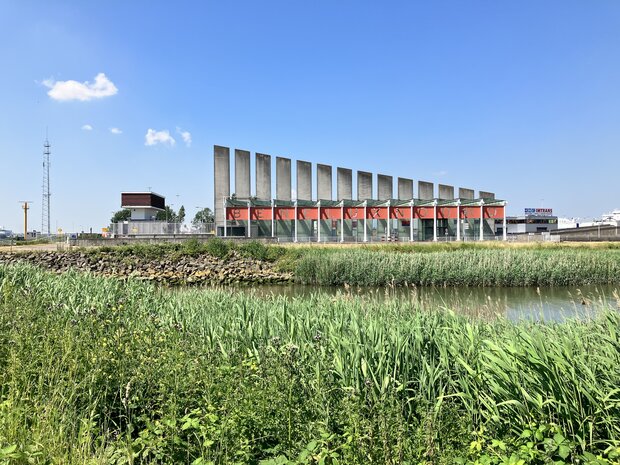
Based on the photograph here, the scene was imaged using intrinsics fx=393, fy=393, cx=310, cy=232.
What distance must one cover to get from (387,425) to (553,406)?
5.44ft

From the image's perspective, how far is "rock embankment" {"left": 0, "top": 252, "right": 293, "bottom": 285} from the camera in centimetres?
2556

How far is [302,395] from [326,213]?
40.8m

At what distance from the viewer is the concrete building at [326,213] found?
140ft

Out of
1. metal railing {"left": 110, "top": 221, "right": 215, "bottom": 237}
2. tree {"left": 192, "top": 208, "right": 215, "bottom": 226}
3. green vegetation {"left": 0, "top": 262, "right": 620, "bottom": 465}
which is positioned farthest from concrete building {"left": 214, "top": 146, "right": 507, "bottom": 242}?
tree {"left": 192, "top": 208, "right": 215, "bottom": 226}

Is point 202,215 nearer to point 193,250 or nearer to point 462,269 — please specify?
point 193,250

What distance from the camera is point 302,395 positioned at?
3.54 meters

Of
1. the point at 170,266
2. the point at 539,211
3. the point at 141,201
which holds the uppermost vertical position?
the point at 539,211

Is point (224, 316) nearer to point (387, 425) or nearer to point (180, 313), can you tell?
point (180, 313)

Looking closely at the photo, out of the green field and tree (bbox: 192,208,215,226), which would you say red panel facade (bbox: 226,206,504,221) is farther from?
tree (bbox: 192,208,215,226)

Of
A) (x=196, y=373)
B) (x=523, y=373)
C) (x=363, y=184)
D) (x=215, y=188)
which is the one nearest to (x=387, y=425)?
(x=523, y=373)

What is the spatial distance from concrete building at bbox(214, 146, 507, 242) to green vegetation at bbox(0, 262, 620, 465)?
36.7m

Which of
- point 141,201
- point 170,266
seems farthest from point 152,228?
point 141,201

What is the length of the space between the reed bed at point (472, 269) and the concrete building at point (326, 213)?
19518 millimetres

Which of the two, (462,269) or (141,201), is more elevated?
(141,201)
